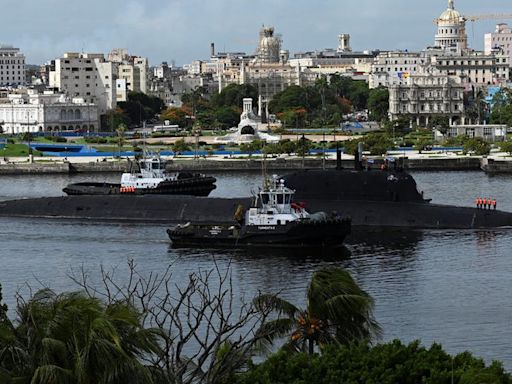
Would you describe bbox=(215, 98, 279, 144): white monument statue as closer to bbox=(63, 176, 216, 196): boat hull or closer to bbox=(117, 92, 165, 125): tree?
bbox=(117, 92, 165, 125): tree

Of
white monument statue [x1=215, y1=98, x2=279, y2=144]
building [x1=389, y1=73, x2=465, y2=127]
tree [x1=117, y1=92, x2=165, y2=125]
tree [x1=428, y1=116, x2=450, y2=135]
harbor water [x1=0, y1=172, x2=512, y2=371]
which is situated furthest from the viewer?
tree [x1=117, y1=92, x2=165, y2=125]

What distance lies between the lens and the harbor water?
107 feet

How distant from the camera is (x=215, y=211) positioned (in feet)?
177

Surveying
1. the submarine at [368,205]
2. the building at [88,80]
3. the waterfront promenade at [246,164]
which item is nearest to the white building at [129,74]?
the building at [88,80]

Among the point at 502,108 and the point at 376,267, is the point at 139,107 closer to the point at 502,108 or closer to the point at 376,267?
the point at 502,108

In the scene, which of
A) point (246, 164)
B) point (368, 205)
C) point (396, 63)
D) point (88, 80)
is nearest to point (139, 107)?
point (88, 80)

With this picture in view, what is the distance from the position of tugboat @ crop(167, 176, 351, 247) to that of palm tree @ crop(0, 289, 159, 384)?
27.3 metres

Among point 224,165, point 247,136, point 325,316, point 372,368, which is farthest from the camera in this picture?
point 247,136

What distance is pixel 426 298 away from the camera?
36656 millimetres

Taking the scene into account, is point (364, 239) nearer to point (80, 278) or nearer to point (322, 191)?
point (322, 191)

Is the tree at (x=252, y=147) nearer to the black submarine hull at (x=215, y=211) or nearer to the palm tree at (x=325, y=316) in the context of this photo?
the black submarine hull at (x=215, y=211)

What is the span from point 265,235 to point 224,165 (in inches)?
1940

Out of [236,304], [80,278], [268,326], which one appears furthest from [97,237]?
[268,326]

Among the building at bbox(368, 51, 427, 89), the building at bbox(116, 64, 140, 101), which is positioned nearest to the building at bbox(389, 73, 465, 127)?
the building at bbox(368, 51, 427, 89)
